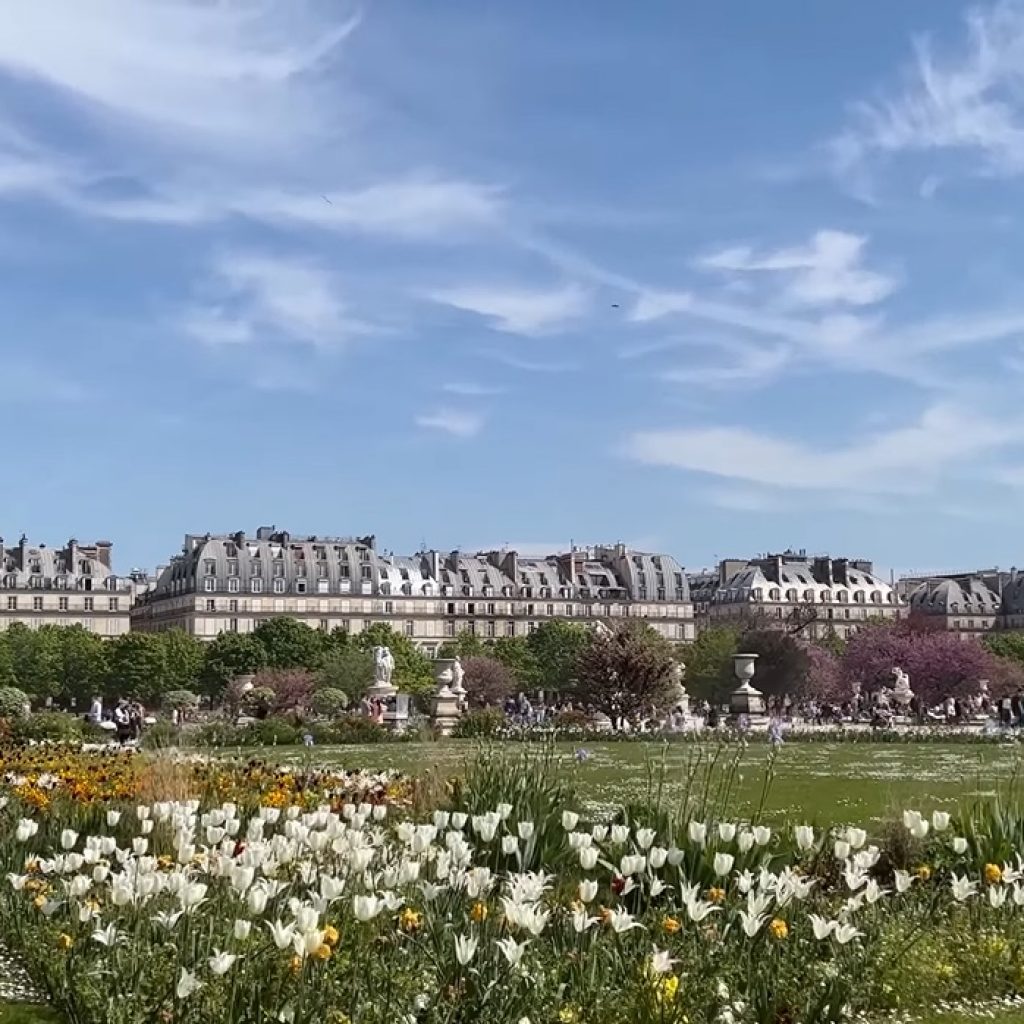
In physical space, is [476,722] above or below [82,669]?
below

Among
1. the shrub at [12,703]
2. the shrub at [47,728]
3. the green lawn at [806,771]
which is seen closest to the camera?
the green lawn at [806,771]

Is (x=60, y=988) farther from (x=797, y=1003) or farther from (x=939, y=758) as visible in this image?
(x=939, y=758)

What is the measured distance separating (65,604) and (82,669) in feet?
67.0

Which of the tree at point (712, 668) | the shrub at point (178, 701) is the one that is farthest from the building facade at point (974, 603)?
the shrub at point (178, 701)

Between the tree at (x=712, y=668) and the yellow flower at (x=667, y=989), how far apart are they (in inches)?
2521

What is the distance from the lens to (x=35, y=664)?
91812mm

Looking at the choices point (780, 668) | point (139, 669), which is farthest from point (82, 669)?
point (780, 668)

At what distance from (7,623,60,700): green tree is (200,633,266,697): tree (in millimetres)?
9156

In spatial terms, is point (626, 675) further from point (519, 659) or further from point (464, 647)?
point (464, 647)

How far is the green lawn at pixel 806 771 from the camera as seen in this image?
14.6 m

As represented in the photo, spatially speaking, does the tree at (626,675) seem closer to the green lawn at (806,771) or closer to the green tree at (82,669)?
the green lawn at (806,771)

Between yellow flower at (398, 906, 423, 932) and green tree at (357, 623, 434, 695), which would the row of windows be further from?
yellow flower at (398, 906, 423, 932)

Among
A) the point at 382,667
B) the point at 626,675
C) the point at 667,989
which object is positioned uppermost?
the point at 382,667

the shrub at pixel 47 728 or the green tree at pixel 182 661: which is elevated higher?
the green tree at pixel 182 661
